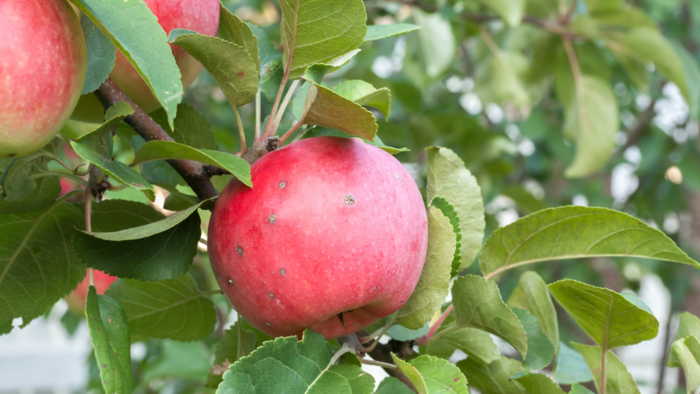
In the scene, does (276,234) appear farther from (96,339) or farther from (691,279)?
(691,279)

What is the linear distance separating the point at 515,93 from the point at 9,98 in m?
1.21

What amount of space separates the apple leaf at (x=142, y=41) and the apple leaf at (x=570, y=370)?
0.42 metres

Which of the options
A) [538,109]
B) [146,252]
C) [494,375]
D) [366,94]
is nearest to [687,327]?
[494,375]

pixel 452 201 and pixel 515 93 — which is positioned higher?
pixel 452 201

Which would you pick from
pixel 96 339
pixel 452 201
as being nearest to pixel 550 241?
pixel 452 201

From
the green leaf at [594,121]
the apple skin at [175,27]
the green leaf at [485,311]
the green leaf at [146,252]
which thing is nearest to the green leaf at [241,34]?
the apple skin at [175,27]

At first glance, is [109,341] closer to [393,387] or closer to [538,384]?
[393,387]

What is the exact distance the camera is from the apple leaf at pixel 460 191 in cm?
48

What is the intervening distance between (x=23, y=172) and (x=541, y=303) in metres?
0.44

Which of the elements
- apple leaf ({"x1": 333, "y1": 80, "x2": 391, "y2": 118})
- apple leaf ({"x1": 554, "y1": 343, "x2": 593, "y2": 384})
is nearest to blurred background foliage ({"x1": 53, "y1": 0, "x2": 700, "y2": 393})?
apple leaf ({"x1": 333, "y1": 80, "x2": 391, "y2": 118})

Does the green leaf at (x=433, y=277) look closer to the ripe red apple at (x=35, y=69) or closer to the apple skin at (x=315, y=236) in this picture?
the apple skin at (x=315, y=236)

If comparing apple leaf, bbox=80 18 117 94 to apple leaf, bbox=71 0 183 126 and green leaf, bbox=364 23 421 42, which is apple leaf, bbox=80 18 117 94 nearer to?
apple leaf, bbox=71 0 183 126

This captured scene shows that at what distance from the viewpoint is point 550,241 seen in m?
0.46

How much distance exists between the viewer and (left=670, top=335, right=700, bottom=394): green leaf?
1.38 feet
